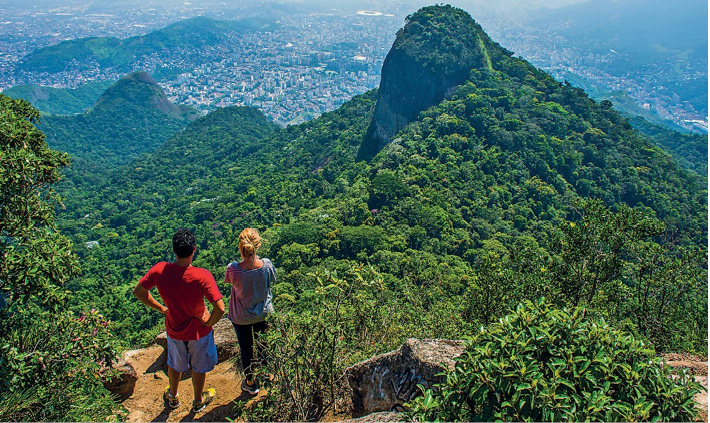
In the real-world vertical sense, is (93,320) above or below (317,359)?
above

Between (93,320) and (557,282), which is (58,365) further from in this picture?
(557,282)

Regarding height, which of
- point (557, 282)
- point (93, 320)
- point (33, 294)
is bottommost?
point (557, 282)

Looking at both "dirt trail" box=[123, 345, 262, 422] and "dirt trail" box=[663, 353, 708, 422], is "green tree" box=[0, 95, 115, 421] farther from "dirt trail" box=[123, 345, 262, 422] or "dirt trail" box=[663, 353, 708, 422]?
"dirt trail" box=[663, 353, 708, 422]

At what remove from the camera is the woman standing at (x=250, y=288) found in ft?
15.2

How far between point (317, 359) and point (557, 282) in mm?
7072

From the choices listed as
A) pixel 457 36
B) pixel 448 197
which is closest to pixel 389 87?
pixel 457 36

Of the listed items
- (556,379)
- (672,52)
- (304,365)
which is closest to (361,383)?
(304,365)

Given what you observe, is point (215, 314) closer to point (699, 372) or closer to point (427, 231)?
point (699, 372)

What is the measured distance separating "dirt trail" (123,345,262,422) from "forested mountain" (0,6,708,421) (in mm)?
654

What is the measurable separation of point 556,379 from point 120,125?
376 ft

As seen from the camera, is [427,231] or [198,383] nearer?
[198,383]

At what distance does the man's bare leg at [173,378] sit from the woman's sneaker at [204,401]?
30 centimetres

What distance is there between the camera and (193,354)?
4805mm

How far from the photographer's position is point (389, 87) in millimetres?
49438
